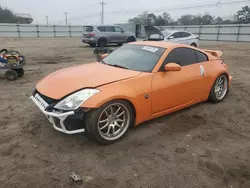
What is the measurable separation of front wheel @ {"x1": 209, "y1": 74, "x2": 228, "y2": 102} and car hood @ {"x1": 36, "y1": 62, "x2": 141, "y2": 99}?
2.13m

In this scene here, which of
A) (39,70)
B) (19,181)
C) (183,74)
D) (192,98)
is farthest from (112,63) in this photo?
(39,70)

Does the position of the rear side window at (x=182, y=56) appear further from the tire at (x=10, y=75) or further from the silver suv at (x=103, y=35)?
the silver suv at (x=103, y=35)

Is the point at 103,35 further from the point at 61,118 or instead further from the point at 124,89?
the point at 61,118

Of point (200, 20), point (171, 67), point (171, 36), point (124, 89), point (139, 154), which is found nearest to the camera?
point (139, 154)

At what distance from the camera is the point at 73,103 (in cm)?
303

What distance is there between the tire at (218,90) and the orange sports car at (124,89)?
14cm

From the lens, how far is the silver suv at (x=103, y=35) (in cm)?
1730

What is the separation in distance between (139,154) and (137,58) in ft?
5.78

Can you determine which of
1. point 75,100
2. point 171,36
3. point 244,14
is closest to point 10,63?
point 75,100

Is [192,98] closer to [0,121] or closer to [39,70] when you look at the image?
[0,121]

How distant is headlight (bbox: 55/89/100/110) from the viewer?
3.01 meters

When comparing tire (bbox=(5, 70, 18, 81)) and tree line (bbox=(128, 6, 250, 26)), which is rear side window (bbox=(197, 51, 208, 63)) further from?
tree line (bbox=(128, 6, 250, 26))

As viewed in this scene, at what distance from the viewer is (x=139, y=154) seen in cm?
308

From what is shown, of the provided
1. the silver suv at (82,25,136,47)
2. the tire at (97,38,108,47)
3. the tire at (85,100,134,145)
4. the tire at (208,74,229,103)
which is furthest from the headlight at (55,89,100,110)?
the tire at (97,38,108,47)
